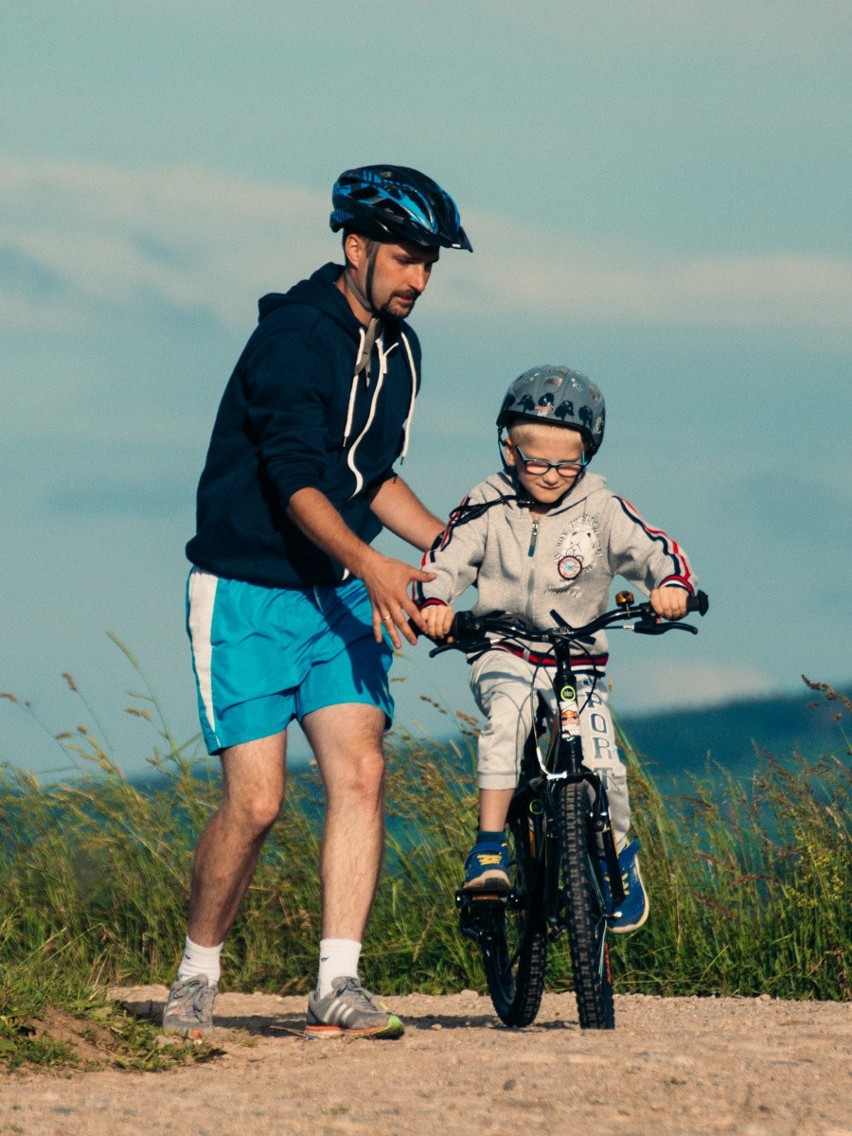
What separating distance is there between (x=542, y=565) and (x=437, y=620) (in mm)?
520

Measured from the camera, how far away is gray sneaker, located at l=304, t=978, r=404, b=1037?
543 cm

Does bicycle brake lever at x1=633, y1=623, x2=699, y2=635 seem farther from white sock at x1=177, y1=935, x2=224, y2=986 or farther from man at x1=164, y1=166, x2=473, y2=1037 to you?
white sock at x1=177, y1=935, x2=224, y2=986

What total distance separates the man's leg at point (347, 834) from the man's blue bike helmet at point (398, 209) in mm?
1658

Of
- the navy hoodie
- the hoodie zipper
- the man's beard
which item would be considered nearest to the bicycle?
the hoodie zipper

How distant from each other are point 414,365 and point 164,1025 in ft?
8.51

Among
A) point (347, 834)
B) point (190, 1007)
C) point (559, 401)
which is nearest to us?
point (559, 401)

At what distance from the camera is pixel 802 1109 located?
13.2ft

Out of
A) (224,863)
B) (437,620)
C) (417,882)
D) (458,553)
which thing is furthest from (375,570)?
(417,882)

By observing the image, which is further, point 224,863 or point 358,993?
point 224,863

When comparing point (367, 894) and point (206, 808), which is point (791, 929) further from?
point (206, 808)

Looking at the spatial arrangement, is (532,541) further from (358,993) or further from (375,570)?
(358,993)

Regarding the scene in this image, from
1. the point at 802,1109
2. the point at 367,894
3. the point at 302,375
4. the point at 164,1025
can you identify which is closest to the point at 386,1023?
the point at 367,894

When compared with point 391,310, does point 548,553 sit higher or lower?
lower

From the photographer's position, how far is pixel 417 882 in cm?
779
